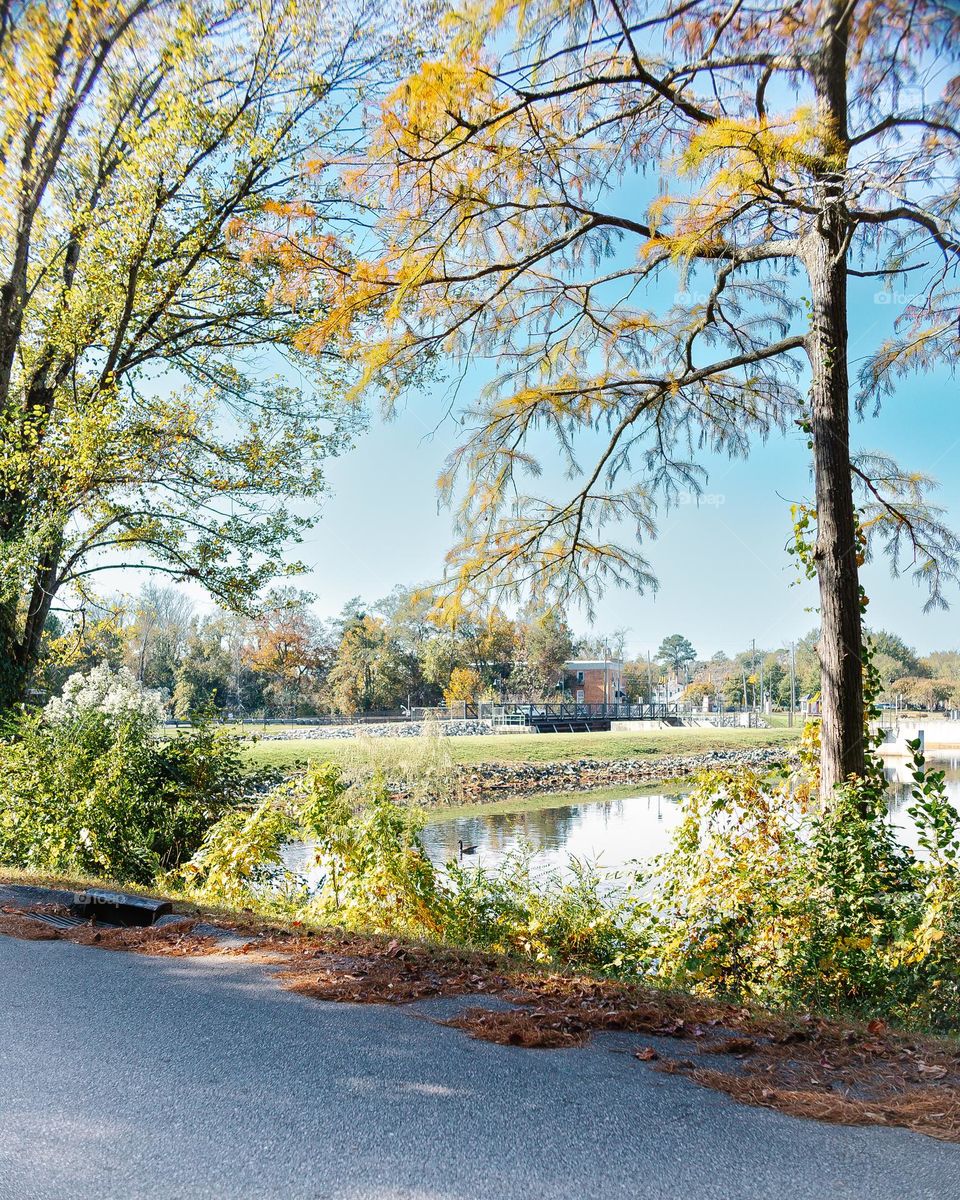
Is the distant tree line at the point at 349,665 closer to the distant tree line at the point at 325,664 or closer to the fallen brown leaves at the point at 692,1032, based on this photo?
the distant tree line at the point at 325,664

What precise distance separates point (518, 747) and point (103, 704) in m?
22.4

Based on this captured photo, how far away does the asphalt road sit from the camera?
2197 mm

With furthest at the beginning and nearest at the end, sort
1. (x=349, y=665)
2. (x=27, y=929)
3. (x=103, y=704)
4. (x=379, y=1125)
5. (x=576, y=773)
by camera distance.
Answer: (x=349, y=665) → (x=576, y=773) → (x=103, y=704) → (x=27, y=929) → (x=379, y=1125)

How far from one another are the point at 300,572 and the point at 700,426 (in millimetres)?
5084

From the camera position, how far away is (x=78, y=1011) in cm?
358

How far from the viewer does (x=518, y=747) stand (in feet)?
109

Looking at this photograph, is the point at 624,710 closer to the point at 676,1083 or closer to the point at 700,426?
the point at 700,426

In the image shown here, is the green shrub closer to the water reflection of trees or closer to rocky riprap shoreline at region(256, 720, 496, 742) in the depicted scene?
the water reflection of trees

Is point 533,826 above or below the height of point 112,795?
below

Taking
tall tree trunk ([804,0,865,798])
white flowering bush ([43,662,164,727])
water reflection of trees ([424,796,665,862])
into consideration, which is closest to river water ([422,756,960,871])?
water reflection of trees ([424,796,665,862])

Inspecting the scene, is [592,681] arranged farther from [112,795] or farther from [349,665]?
[112,795]

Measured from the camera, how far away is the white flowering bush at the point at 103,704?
8523 millimetres

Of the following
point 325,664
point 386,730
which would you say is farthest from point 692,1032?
point 325,664

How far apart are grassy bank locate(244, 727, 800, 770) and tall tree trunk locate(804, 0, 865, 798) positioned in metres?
14.7
